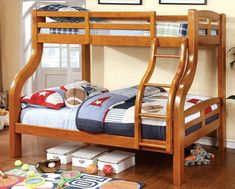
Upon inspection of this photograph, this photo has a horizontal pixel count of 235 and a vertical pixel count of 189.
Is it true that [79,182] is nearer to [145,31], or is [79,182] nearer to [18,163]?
[18,163]

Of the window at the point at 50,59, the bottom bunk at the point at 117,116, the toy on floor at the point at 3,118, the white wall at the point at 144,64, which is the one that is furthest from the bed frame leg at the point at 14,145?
the window at the point at 50,59

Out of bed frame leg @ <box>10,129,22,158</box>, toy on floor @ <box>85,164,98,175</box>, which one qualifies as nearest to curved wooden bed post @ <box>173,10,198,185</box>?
toy on floor @ <box>85,164,98,175</box>

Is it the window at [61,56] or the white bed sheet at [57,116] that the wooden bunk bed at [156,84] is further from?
the window at [61,56]

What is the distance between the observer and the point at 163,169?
4051 millimetres

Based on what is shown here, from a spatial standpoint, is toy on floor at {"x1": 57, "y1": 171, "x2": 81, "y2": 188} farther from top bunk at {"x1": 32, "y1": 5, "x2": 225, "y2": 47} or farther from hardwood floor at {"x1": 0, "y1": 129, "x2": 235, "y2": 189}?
top bunk at {"x1": 32, "y1": 5, "x2": 225, "y2": 47}

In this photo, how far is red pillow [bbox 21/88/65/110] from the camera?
4242 mm

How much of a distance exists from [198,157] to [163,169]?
33 cm

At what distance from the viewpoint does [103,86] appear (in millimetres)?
5305

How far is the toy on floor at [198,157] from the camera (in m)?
4.14

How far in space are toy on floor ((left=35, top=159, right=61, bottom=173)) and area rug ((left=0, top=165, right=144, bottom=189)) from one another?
0.04 m

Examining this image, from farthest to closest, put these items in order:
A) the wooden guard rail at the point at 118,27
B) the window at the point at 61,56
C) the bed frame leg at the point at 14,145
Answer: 1. the window at the point at 61,56
2. the bed frame leg at the point at 14,145
3. the wooden guard rail at the point at 118,27

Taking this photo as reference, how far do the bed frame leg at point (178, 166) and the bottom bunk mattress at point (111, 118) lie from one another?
→ 0.49 ft

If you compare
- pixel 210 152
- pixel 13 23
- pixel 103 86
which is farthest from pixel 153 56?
pixel 13 23

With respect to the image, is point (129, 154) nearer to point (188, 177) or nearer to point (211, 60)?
point (188, 177)
